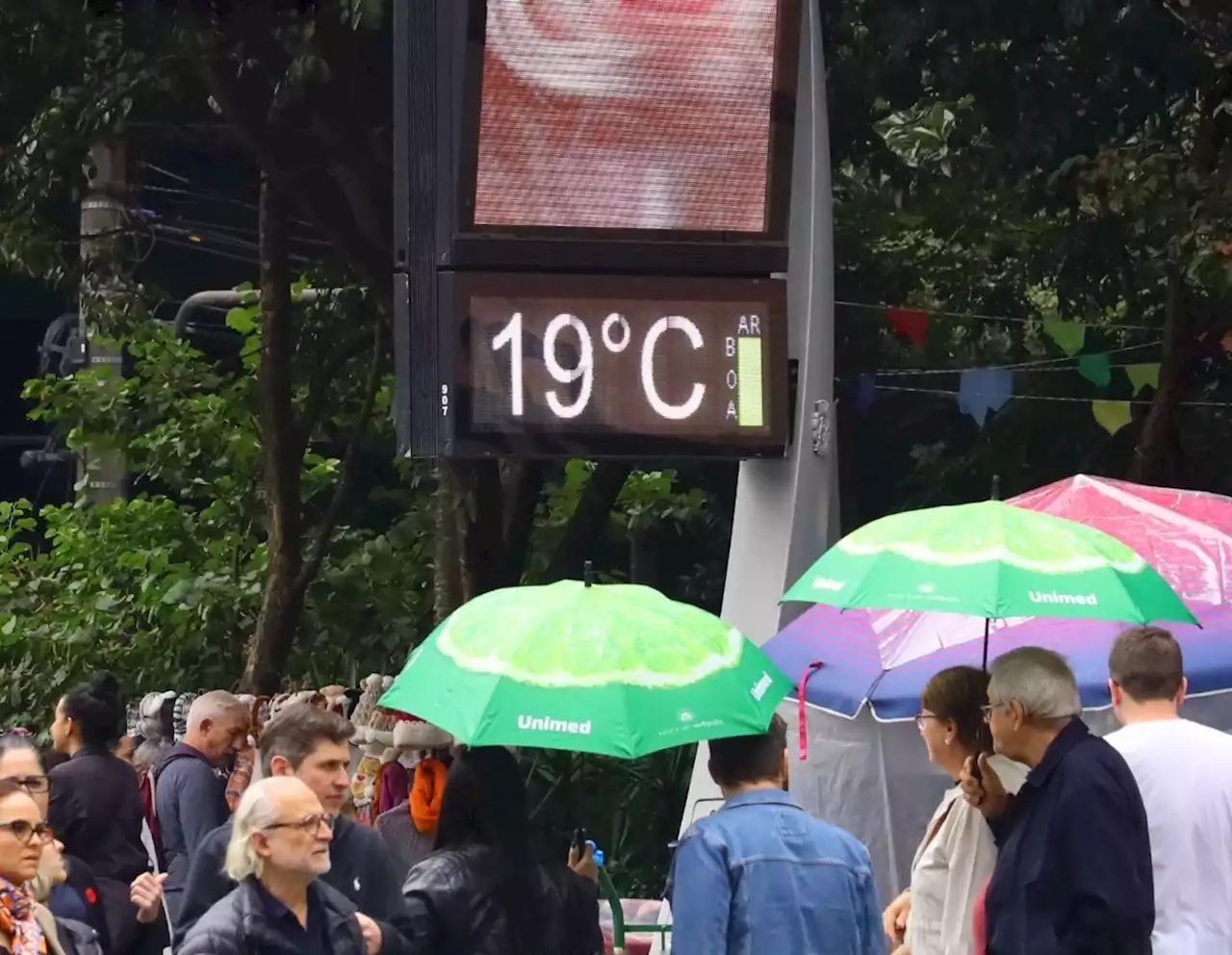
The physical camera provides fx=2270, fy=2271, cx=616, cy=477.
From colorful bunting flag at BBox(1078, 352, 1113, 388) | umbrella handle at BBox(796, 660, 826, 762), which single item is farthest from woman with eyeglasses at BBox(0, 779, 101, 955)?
colorful bunting flag at BBox(1078, 352, 1113, 388)

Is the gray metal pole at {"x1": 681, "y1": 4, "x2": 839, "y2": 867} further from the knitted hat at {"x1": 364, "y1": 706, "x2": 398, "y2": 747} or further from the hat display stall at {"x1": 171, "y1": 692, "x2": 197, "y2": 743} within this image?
the hat display stall at {"x1": 171, "y1": 692, "x2": 197, "y2": 743}

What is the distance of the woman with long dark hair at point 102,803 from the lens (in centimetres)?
795

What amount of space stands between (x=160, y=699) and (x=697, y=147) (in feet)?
16.2

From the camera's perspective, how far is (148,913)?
7.90 meters

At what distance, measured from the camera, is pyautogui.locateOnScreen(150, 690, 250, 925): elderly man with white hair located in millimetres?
8391

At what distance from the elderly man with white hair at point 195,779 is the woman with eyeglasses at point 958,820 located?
3.35m

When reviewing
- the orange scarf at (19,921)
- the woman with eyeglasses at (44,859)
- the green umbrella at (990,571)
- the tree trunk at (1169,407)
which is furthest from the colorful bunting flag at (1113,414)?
the orange scarf at (19,921)

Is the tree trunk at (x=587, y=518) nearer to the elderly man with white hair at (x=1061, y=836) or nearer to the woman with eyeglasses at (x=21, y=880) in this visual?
the elderly man with white hair at (x=1061, y=836)

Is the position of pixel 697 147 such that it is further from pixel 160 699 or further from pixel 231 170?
pixel 231 170

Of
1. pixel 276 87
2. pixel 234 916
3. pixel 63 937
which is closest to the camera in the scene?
pixel 234 916

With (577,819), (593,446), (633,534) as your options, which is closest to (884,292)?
(633,534)

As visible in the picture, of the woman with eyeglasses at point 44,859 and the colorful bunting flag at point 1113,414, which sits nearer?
the woman with eyeglasses at point 44,859

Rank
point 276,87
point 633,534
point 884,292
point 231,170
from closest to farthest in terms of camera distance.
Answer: point 276,87
point 884,292
point 633,534
point 231,170

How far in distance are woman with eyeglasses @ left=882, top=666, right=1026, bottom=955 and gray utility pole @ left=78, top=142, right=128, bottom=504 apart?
834 cm
